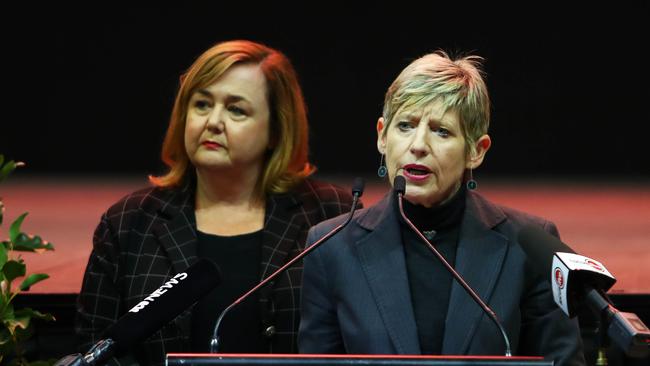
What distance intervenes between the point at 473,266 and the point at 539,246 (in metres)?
0.16

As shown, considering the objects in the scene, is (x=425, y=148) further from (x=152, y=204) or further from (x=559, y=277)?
(x=152, y=204)

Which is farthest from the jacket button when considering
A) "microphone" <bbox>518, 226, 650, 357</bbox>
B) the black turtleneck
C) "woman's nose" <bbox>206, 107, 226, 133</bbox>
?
"microphone" <bbox>518, 226, 650, 357</bbox>

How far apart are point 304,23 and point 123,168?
80 cm

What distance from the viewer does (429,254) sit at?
102 inches

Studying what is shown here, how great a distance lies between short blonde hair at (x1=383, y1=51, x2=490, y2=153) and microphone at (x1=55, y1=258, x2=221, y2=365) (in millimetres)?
555

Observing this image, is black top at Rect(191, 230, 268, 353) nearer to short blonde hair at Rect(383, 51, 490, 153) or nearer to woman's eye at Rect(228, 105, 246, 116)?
woman's eye at Rect(228, 105, 246, 116)

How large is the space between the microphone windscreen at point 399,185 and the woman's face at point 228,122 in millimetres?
878

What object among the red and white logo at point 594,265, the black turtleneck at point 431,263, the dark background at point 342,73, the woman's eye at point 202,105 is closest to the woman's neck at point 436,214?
the black turtleneck at point 431,263

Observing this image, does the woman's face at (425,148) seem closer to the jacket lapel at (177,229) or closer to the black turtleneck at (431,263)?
the black turtleneck at (431,263)

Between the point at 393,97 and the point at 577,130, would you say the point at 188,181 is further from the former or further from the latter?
the point at 577,130

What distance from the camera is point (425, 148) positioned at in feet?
8.25

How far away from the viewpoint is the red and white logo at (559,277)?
2031 mm

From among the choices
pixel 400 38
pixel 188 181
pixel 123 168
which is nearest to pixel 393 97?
pixel 188 181

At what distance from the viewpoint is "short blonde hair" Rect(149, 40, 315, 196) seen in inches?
130
